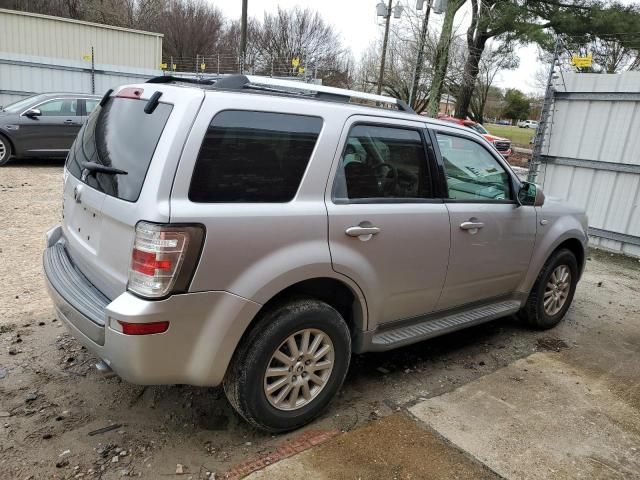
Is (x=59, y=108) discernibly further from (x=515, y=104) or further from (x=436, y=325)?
(x=515, y=104)

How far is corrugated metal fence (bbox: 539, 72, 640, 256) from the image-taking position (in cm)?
757

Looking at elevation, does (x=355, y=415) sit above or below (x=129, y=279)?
below

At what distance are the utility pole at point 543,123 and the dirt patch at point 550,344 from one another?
486 centimetres

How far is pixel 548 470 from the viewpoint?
2.82 metres

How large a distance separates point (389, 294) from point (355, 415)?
76 centimetres

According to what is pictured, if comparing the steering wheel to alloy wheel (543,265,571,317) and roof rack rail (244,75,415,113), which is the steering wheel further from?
alloy wheel (543,265,571,317)

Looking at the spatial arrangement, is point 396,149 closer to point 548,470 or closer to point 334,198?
point 334,198

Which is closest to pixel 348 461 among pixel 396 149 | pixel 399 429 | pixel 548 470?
pixel 399 429

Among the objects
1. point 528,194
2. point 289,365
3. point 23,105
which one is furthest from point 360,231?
point 23,105

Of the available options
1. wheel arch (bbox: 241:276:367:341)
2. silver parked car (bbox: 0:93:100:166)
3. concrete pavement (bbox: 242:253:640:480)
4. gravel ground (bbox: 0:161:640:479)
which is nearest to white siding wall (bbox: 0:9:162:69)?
silver parked car (bbox: 0:93:100:166)

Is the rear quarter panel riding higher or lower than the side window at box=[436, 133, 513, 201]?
lower

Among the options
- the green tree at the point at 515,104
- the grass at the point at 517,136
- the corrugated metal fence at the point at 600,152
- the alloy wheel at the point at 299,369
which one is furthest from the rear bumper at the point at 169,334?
the green tree at the point at 515,104

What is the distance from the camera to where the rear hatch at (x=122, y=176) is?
240cm

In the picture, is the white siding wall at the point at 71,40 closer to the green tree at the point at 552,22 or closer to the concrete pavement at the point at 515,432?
the green tree at the point at 552,22
